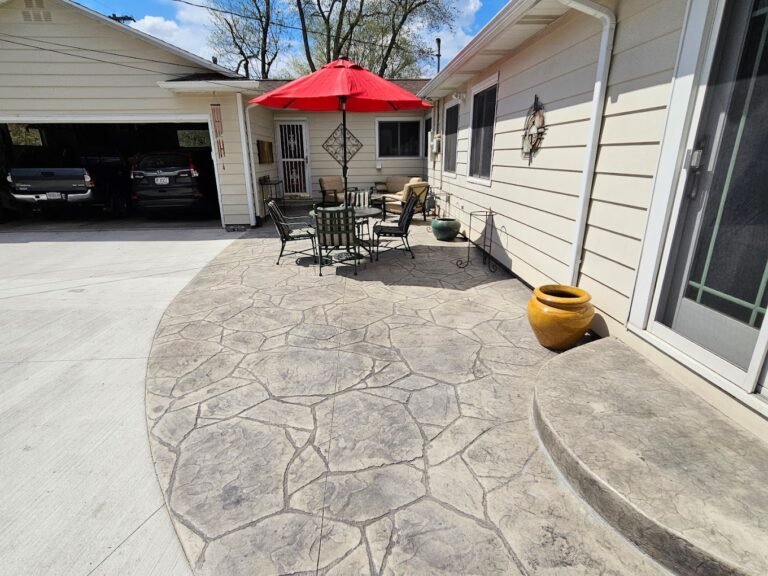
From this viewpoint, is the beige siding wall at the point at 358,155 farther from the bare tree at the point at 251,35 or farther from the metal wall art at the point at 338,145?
the bare tree at the point at 251,35

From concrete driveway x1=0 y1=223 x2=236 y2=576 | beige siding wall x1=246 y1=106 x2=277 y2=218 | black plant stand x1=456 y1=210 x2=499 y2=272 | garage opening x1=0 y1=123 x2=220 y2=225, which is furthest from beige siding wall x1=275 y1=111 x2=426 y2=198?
concrete driveway x1=0 y1=223 x2=236 y2=576

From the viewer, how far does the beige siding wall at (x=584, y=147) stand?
2471 mm

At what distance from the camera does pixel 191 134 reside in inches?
543

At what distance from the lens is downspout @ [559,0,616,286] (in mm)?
2738

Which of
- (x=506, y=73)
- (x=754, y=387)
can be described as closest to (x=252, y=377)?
(x=754, y=387)

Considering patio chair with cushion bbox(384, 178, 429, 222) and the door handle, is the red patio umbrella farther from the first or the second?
patio chair with cushion bbox(384, 178, 429, 222)

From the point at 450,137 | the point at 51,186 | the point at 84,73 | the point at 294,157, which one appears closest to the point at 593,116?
the point at 450,137

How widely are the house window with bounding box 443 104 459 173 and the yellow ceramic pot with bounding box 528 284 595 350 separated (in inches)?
200

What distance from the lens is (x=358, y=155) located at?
10336 millimetres

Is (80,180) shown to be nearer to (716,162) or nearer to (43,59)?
(43,59)

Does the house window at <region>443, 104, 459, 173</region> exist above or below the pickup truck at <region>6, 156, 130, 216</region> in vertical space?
above

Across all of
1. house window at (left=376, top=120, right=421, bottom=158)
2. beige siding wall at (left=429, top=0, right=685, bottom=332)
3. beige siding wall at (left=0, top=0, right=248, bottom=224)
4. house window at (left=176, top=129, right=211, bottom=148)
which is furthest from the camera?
house window at (left=176, top=129, right=211, bottom=148)

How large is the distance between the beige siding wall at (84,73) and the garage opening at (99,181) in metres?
0.91

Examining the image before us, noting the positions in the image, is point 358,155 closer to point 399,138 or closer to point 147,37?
point 399,138
